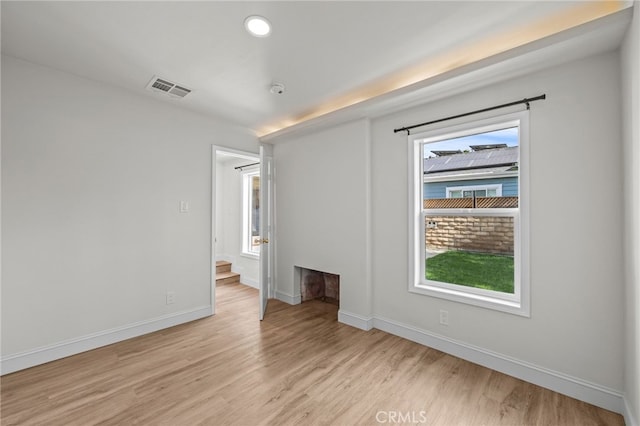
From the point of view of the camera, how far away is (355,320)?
320 cm

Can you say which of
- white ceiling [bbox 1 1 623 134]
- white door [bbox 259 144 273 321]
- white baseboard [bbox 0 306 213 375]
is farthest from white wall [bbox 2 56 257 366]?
white door [bbox 259 144 273 321]

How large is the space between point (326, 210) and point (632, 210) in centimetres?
263

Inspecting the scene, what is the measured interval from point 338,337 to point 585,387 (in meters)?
1.98

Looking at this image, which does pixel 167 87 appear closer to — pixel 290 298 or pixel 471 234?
pixel 290 298

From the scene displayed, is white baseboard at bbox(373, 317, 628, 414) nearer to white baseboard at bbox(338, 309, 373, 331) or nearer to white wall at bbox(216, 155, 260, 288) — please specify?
white baseboard at bbox(338, 309, 373, 331)

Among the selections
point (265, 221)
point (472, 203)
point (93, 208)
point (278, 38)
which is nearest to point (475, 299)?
point (472, 203)

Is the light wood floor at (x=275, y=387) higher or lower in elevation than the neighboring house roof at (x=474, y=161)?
lower

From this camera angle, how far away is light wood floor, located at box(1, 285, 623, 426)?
1.77 metres

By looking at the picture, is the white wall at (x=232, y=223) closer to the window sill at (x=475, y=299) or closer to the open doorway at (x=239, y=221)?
the open doorway at (x=239, y=221)

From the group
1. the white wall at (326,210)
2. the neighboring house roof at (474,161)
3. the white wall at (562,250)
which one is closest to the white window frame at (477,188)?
the neighboring house roof at (474,161)

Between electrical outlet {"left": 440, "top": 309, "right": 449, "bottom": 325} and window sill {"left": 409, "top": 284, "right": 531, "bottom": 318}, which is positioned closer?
window sill {"left": 409, "top": 284, "right": 531, "bottom": 318}

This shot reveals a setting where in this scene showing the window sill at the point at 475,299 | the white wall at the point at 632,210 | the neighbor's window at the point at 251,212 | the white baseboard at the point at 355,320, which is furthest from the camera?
the neighbor's window at the point at 251,212

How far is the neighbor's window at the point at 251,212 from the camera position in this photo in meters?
5.22

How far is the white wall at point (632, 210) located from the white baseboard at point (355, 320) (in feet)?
6.48
